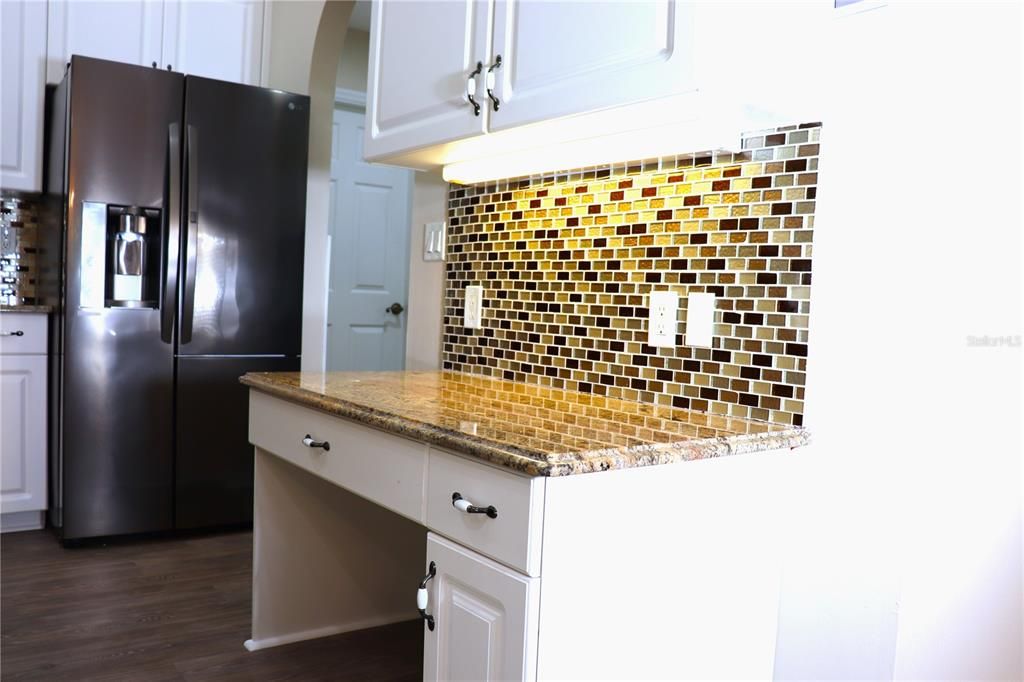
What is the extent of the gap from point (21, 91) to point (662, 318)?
104 inches

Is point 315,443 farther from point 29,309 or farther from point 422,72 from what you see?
point 29,309

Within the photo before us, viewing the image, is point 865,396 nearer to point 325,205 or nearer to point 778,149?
point 778,149

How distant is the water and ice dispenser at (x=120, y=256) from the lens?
3.00 meters

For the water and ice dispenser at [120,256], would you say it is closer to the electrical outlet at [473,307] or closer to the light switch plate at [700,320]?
the electrical outlet at [473,307]

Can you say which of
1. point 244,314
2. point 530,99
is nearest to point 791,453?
point 530,99

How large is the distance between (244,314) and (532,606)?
93.5 inches

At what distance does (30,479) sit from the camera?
125 inches

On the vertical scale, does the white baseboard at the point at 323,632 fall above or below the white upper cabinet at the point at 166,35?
below

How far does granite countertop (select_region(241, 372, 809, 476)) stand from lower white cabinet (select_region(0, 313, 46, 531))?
5.15 feet

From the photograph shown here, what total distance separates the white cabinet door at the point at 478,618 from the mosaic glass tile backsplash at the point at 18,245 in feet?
9.24

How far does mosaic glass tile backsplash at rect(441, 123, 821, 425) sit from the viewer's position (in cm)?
153

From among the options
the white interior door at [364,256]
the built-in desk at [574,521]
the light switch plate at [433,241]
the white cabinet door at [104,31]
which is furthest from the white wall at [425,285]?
the white interior door at [364,256]

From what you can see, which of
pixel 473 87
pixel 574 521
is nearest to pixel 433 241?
pixel 473 87

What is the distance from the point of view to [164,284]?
3113mm
